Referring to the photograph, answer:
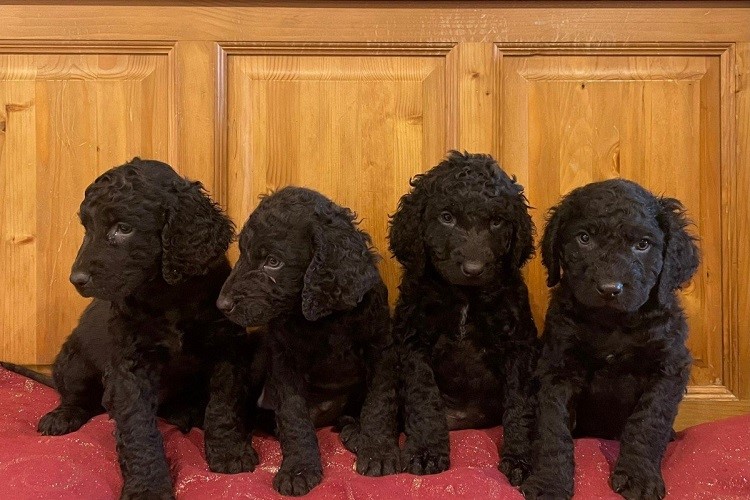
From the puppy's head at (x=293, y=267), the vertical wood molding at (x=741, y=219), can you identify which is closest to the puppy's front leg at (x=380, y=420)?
the puppy's head at (x=293, y=267)

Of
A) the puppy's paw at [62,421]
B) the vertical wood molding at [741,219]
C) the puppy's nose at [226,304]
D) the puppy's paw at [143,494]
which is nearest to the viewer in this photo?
the puppy's paw at [143,494]

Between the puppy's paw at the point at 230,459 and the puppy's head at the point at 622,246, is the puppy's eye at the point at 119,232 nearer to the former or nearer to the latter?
the puppy's paw at the point at 230,459

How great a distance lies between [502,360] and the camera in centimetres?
226

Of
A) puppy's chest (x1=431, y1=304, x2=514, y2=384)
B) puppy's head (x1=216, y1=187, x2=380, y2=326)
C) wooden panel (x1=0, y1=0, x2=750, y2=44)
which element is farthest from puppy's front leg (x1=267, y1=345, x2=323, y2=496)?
wooden panel (x1=0, y1=0, x2=750, y2=44)

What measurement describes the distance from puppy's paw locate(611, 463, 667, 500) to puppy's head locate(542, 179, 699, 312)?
0.46m

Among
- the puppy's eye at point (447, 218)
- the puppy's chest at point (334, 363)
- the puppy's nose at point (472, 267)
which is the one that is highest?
the puppy's eye at point (447, 218)

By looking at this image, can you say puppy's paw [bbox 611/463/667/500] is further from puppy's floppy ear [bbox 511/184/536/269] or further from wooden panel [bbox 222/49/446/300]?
wooden panel [bbox 222/49/446/300]

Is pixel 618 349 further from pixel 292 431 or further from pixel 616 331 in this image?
pixel 292 431

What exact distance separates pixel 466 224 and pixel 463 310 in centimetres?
33

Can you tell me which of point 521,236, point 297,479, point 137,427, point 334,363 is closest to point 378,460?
point 297,479

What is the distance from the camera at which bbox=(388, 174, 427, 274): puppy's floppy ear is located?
2.20 metres

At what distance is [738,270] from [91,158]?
2623 mm

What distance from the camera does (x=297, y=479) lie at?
75.2 inches

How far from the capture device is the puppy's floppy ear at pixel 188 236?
2055 millimetres
